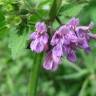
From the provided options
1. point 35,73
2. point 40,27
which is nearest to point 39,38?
point 40,27

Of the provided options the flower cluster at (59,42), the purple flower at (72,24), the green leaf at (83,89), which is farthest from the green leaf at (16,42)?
the green leaf at (83,89)

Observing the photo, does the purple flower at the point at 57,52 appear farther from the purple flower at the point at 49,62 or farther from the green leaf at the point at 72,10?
the green leaf at the point at 72,10

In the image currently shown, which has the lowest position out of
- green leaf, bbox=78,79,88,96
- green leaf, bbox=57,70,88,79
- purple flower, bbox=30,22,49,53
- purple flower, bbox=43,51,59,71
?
green leaf, bbox=78,79,88,96

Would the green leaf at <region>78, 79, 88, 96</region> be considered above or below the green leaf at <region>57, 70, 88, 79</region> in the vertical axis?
below

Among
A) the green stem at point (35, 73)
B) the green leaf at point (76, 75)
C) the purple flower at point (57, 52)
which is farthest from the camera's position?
the green leaf at point (76, 75)

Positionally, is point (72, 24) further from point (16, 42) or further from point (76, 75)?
point (76, 75)

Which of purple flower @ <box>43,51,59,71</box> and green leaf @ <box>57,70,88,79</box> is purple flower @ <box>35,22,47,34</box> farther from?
green leaf @ <box>57,70,88,79</box>

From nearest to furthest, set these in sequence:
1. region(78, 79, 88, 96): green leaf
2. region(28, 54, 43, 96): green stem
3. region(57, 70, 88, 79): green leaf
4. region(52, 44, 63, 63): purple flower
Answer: region(52, 44, 63, 63): purple flower
region(28, 54, 43, 96): green stem
region(78, 79, 88, 96): green leaf
region(57, 70, 88, 79): green leaf

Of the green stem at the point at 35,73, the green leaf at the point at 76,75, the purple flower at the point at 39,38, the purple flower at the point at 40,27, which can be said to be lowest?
the green leaf at the point at 76,75

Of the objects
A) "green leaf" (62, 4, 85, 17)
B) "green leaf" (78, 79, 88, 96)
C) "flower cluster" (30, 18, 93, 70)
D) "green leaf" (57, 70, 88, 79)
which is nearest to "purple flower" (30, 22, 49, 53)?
"flower cluster" (30, 18, 93, 70)
